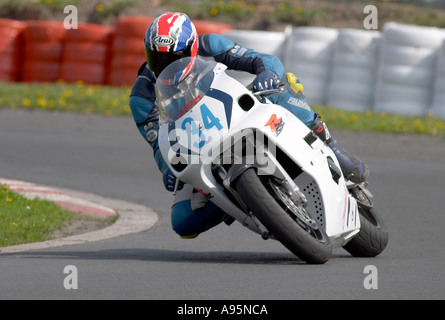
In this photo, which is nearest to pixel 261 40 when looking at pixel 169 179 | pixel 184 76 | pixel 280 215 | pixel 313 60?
pixel 313 60

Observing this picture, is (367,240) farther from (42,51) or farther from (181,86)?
(42,51)

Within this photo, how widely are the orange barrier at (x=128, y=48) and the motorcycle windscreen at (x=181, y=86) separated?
11497 mm

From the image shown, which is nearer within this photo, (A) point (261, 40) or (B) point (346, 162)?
(B) point (346, 162)

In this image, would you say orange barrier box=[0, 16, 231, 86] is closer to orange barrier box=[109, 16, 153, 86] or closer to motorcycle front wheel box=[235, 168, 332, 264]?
orange barrier box=[109, 16, 153, 86]

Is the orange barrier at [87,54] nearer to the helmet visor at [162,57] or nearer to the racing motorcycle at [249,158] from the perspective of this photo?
the helmet visor at [162,57]

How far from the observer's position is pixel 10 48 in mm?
18516

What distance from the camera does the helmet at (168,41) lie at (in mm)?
5555

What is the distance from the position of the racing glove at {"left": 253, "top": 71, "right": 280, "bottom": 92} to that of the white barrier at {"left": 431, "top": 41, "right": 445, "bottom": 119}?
31.5 ft

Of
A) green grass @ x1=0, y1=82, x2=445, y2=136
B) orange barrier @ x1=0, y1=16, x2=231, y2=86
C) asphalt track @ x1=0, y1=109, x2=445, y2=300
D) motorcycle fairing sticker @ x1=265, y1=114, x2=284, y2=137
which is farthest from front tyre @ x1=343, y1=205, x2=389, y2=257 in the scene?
orange barrier @ x1=0, y1=16, x2=231, y2=86

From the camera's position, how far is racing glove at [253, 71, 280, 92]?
18.2 ft

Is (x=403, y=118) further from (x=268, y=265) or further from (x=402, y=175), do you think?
(x=268, y=265)

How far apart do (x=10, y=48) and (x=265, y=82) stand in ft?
45.2

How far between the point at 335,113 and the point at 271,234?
964 cm

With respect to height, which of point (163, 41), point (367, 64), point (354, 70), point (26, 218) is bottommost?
point (354, 70)
